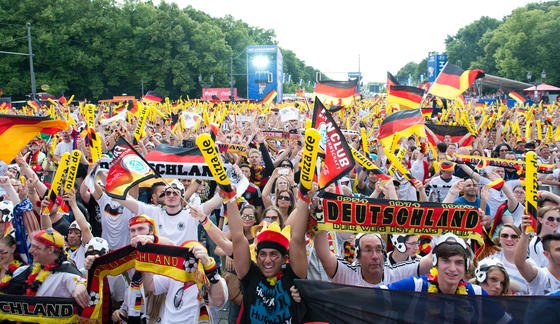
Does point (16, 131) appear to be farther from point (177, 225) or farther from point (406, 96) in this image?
point (406, 96)

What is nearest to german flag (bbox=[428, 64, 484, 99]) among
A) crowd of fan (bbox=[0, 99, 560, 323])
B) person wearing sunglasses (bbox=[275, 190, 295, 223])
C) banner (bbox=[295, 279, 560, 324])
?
crowd of fan (bbox=[0, 99, 560, 323])

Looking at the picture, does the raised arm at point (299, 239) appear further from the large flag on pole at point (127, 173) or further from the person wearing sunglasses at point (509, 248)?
the large flag on pole at point (127, 173)

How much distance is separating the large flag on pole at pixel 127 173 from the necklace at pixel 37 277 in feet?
4.63

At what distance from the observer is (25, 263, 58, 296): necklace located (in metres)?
4.43

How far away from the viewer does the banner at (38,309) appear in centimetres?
433

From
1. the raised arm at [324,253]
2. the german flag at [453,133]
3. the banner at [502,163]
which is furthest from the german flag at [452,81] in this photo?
the raised arm at [324,253]

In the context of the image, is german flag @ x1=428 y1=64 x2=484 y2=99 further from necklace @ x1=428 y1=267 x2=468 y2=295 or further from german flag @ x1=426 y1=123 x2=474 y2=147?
necklace @ x1=428 y1=267 x2=468 y2=295

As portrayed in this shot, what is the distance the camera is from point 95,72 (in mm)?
54312

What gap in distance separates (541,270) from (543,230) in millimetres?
1033

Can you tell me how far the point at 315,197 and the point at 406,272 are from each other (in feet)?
3.63

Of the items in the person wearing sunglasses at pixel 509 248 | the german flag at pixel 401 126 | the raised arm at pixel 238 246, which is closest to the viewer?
the raised arm at pixel 238 246

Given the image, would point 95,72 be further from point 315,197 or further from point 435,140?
point 315,197

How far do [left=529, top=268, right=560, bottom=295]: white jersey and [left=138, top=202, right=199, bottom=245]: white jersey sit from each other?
10.8 ft

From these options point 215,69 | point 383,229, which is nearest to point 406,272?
point 383,229
